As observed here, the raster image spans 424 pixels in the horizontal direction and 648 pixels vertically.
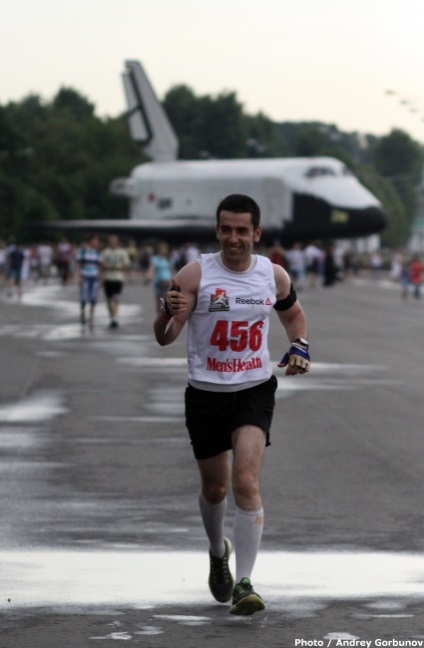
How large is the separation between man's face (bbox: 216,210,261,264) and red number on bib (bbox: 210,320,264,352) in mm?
284

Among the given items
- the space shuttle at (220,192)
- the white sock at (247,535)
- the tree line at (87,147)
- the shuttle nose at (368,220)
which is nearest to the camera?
the white sock at (247,535)

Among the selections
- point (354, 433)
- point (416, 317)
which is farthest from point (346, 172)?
point (354, 433)

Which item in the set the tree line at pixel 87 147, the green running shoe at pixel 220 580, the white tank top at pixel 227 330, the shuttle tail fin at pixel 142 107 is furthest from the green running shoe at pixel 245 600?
the shuttle tail fin at pixel 142 107

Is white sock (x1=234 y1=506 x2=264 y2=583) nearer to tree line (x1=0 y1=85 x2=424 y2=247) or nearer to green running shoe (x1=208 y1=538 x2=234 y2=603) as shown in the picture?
green running shoe (x1=208 y1=538 x2=234 y2=603)

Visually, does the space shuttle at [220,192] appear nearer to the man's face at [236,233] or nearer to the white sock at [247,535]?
the man's face at [236,233]

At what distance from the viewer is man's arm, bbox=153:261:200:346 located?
6996 millimetres

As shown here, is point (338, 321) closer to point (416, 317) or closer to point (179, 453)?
point (416, 317)

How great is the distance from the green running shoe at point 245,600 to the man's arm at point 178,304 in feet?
3.38

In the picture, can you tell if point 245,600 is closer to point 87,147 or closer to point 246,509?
point 246,509

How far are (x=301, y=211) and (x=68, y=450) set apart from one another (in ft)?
187

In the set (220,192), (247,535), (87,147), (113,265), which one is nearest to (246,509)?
(247,535)

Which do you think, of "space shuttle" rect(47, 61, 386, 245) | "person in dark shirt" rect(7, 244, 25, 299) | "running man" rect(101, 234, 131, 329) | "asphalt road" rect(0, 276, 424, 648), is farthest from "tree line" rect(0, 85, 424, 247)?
"asphalt road" rect(0, 276, 424, 648)

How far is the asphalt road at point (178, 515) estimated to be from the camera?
6.67m

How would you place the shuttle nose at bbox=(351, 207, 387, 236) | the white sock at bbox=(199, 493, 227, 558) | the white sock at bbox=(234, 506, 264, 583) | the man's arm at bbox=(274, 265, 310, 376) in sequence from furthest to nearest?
the shuttle nose at bbox=(351, 207, 387, 236) < the man's arm at bbox=(274, 265, 310, 376) < the white sock at bbox=(199, 493, 227, 558) < the white sock at bbox=(234, 506, 264, 583)
